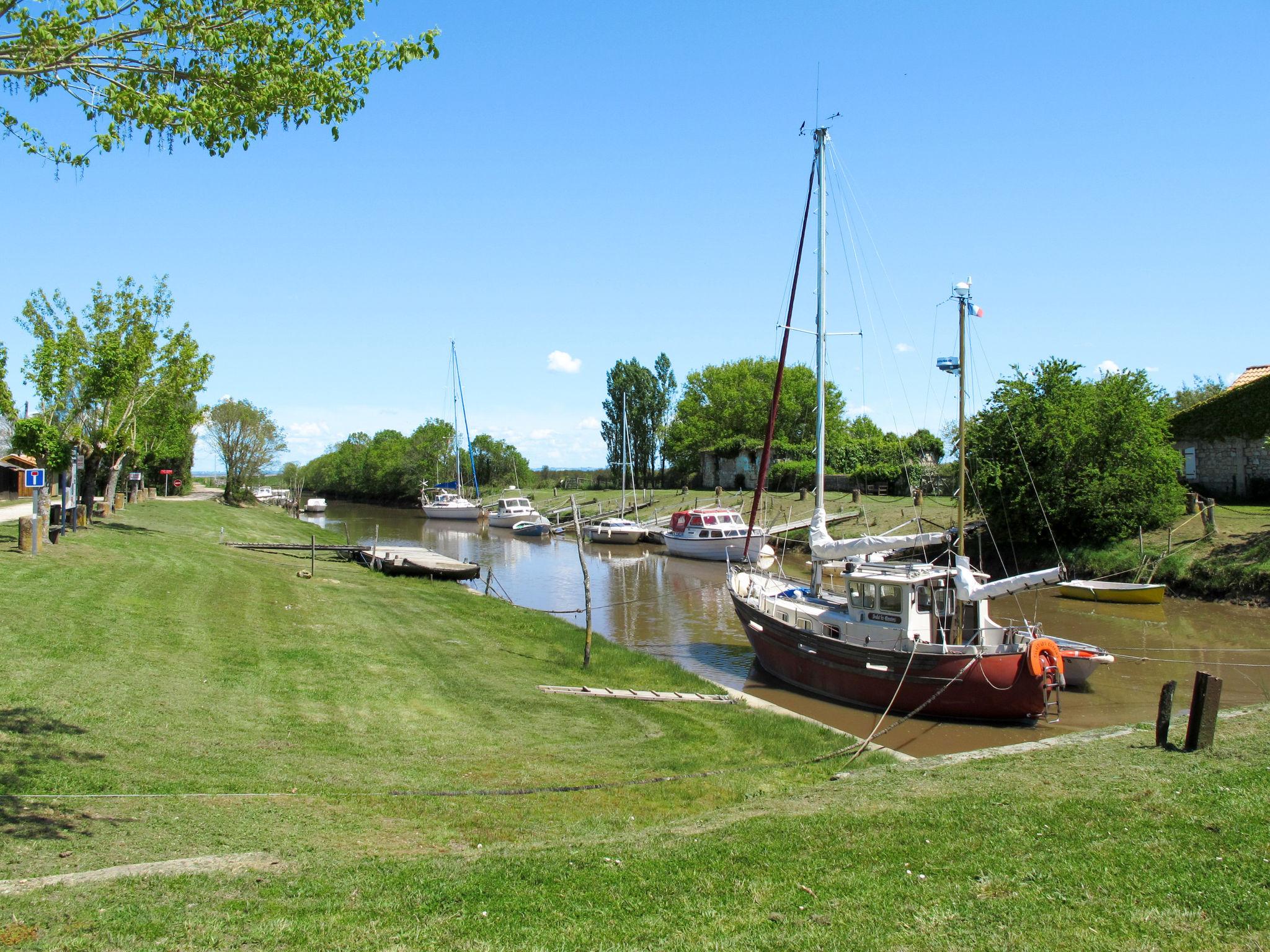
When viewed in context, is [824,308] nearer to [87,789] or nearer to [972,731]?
[972,731]

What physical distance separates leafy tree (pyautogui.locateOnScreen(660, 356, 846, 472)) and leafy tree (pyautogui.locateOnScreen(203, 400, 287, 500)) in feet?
136

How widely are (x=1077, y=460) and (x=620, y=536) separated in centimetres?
3320

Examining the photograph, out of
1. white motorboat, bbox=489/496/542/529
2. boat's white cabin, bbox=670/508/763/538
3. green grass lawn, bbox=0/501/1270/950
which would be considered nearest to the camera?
green grass lawn, bbox=0/501/1270/950

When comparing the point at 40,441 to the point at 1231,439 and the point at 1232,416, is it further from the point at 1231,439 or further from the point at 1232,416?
the point at 1231,439

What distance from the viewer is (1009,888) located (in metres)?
6.49

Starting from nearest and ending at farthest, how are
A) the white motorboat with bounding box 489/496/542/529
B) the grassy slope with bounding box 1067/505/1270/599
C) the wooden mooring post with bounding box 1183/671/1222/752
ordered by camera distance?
1. the wooden mooring post with bounding box 1183/671/1222/752
2. the grassy slope with bounding box 1067/505/1270/599
3. the white motorboat with bounding box 489/496/542/529

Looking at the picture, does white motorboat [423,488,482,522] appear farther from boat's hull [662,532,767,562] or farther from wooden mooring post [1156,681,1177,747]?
wooden mooring post [1156,681,1177,747]

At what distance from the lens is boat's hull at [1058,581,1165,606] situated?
29656 mm

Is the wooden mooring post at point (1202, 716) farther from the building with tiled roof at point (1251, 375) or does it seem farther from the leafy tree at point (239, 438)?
the leafy tree at point (239, 438)

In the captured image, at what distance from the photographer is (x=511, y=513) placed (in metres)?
75.9

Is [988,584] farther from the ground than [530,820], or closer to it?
farther from the ground

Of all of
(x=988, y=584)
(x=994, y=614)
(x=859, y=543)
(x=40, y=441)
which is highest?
(x=40, y=441)

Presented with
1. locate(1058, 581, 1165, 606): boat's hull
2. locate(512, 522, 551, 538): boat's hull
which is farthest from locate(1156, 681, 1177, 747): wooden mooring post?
locate(512, 522, 551, 538): boat's hull

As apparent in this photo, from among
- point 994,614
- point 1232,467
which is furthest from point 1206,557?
point 1232,467
